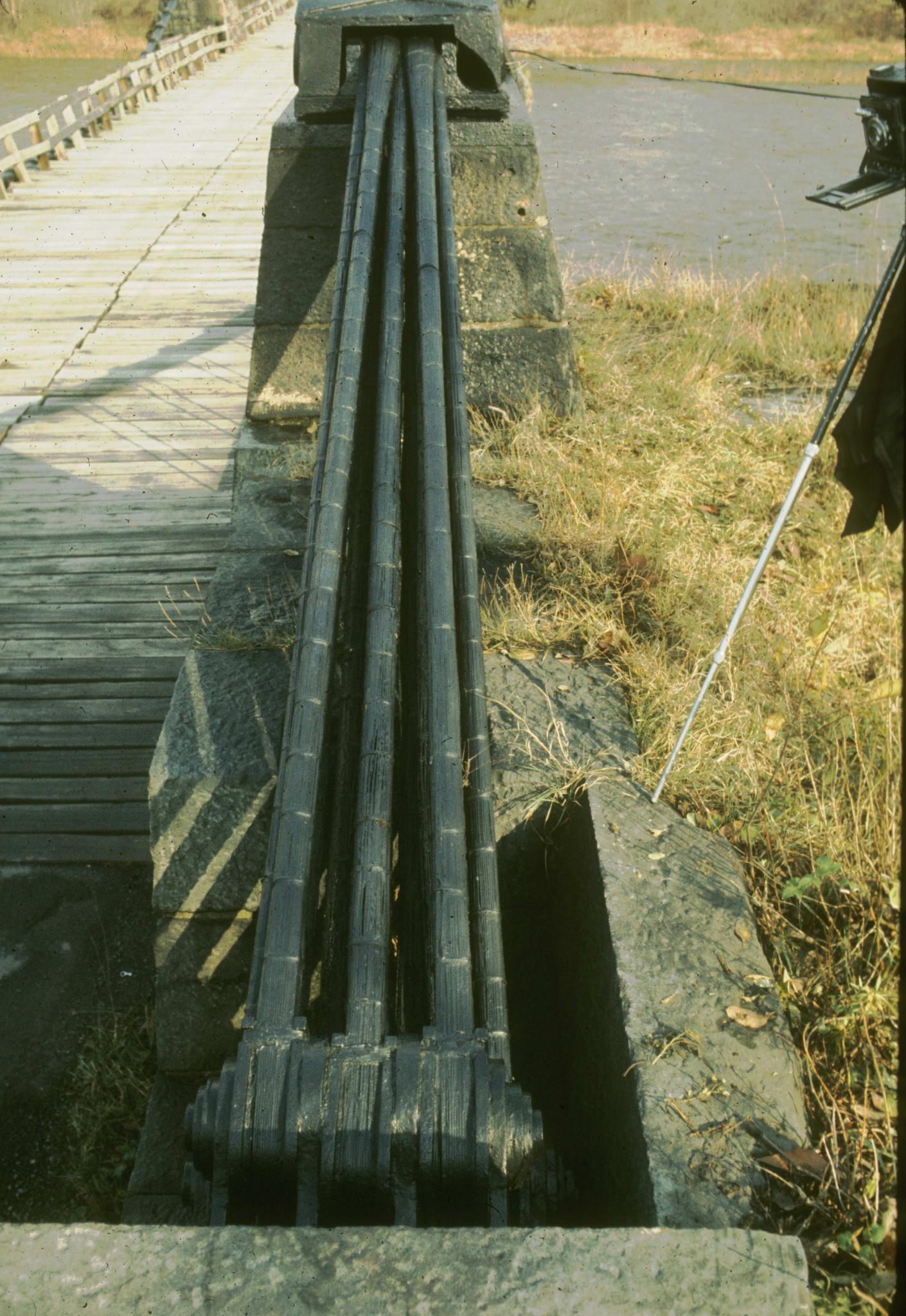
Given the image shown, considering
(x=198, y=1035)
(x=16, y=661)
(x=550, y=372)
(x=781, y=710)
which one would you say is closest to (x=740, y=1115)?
(x=781, y=710)

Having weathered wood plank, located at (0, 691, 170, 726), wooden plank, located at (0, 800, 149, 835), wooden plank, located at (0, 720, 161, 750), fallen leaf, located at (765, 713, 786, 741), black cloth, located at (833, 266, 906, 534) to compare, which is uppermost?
black cloth, located at (833, 266, 906, 534)

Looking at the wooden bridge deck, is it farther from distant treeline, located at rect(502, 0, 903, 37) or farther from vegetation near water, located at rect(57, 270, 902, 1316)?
distant treeline, located at rect(502, 0, 903, 37)

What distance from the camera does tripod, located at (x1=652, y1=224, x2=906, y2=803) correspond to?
1896 mm

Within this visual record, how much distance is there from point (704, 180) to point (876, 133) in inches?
710

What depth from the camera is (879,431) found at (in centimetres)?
176

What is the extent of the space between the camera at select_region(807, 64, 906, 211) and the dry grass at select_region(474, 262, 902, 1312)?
1.44m

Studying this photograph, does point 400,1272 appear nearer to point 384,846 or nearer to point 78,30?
point 384,846

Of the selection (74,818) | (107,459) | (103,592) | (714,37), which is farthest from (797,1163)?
(714,37)

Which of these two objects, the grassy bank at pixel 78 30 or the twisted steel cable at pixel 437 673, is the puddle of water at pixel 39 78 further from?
the twisted steel cable at pixel 437 673

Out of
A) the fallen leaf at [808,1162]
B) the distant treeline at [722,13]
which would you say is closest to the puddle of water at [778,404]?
the fallen leaf at [808,1162]

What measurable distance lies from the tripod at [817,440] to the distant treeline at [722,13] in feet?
112

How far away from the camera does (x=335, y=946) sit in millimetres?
2295

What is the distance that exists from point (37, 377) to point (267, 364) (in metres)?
4.18

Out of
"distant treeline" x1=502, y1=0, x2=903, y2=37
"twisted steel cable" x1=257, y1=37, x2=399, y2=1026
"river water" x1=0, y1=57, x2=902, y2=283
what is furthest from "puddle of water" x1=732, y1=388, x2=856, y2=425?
→ "distant treeline" x1=502, y1=0, x2=903, y2=37
